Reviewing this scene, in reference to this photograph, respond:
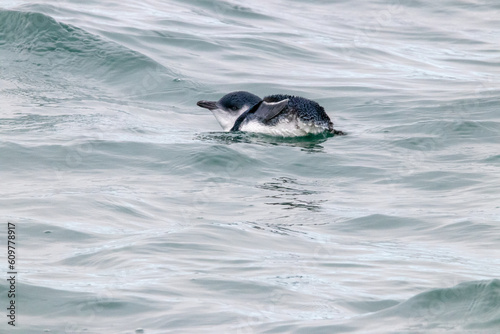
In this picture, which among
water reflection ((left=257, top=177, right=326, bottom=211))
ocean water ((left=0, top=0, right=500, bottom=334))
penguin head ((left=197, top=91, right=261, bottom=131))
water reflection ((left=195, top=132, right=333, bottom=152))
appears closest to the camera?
ocean water ((left=0, top=0, right=500, bottom=334))

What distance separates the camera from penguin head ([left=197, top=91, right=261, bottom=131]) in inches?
454

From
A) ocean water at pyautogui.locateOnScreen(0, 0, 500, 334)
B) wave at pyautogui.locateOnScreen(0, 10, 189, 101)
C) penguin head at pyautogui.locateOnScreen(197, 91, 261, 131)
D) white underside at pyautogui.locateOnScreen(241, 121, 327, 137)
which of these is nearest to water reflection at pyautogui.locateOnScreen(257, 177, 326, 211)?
ocean water at pyautogui.locateOnScreen(0, 0, 500, 334)

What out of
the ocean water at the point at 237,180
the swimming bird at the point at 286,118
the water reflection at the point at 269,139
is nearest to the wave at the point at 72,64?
the ocean water at the point at 237,180

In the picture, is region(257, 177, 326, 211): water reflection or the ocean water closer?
the ocean water

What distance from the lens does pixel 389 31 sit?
1936 centimetres

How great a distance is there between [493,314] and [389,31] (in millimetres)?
14585

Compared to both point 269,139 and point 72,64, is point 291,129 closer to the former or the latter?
point 269,139

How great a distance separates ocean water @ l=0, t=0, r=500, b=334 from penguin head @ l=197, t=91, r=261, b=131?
373 mm

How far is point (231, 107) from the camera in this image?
11547 millimetres

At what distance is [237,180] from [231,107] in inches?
92.9

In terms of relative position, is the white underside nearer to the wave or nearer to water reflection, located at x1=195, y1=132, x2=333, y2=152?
water reflection, located at x1=195, y1=132, x2=333, y2=152

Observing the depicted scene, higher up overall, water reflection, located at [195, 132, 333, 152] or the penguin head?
the penguin head

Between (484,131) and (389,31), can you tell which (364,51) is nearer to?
(389,31)

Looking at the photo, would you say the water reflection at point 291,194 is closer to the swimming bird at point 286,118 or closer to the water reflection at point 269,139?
the water reflection at point 269,139
